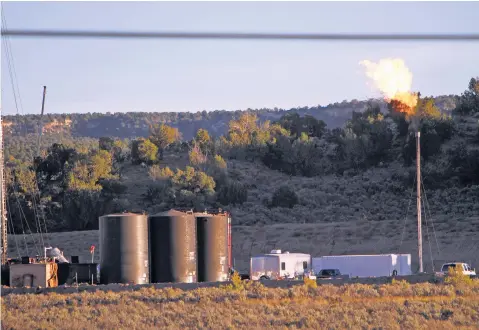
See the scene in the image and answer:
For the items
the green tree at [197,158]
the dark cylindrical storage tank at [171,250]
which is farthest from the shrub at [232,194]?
the dark cylindrical storage tank at [171,250]

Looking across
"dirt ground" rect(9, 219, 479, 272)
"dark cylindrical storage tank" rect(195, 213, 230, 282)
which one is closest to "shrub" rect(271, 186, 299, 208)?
"dirt ground" rect(9, 219, 479, 272)

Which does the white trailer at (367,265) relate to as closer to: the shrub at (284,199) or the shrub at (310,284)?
the shrub at (310,284)

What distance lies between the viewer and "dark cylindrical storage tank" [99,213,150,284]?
129 ft

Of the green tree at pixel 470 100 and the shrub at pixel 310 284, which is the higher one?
the green tree at pixel 470 100

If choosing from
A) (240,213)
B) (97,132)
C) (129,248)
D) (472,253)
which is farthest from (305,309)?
(97,132)

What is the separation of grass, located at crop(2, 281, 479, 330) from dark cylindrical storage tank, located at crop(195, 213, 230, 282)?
21.5 feet

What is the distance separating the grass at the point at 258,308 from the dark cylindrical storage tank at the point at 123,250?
14.6ft

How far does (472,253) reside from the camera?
53.0 meters

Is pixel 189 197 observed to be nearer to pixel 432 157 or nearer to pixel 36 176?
pixel 36 176

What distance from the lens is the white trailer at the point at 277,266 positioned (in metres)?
44.2

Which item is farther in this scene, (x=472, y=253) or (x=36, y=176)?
(x=36, y=176)

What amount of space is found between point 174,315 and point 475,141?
5233cm

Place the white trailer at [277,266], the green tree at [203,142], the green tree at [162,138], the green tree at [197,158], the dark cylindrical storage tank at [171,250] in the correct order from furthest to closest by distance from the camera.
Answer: the green tree at [162,138], the green tree at [203,142], the green tree at [197,158], the white trailer at [277,266], the dark cylindrical storage tank at [171,250]

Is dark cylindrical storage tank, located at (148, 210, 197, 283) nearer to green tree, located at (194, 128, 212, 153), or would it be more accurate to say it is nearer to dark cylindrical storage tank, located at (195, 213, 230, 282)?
dark cylindrical storage tank, located at (195, 213, 230, 282)
